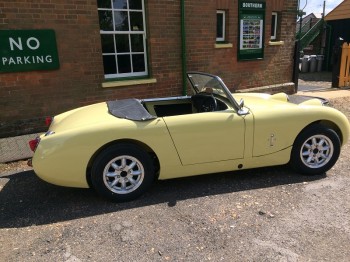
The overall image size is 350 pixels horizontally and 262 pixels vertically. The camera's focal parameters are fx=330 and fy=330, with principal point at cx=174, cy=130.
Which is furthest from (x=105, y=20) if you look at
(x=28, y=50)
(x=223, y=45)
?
(x=223, y=45)

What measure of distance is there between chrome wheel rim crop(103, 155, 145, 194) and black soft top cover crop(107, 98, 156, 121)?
451mm

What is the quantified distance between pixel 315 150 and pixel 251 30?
550 centimetres

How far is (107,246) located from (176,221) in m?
0.69

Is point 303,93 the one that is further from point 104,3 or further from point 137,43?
point 104,3

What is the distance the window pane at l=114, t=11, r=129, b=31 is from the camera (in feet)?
22.5

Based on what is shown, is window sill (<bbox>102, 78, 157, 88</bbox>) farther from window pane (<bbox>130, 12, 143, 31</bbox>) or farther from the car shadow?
the car shadow

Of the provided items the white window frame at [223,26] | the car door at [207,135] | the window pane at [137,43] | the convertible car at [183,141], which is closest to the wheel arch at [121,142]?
the convertible car at [183,141]

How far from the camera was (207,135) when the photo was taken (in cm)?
362

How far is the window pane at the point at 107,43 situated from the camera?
22.3 feet

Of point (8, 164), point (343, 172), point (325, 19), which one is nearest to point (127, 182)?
point (8, 164)

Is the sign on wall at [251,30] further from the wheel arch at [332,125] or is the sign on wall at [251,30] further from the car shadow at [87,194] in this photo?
the car shadow at [87,194]

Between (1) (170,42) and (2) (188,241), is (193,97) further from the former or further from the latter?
(1) (170,42)

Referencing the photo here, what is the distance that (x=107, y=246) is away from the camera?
279 cm

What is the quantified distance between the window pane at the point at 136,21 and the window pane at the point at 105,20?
0.47 metres
